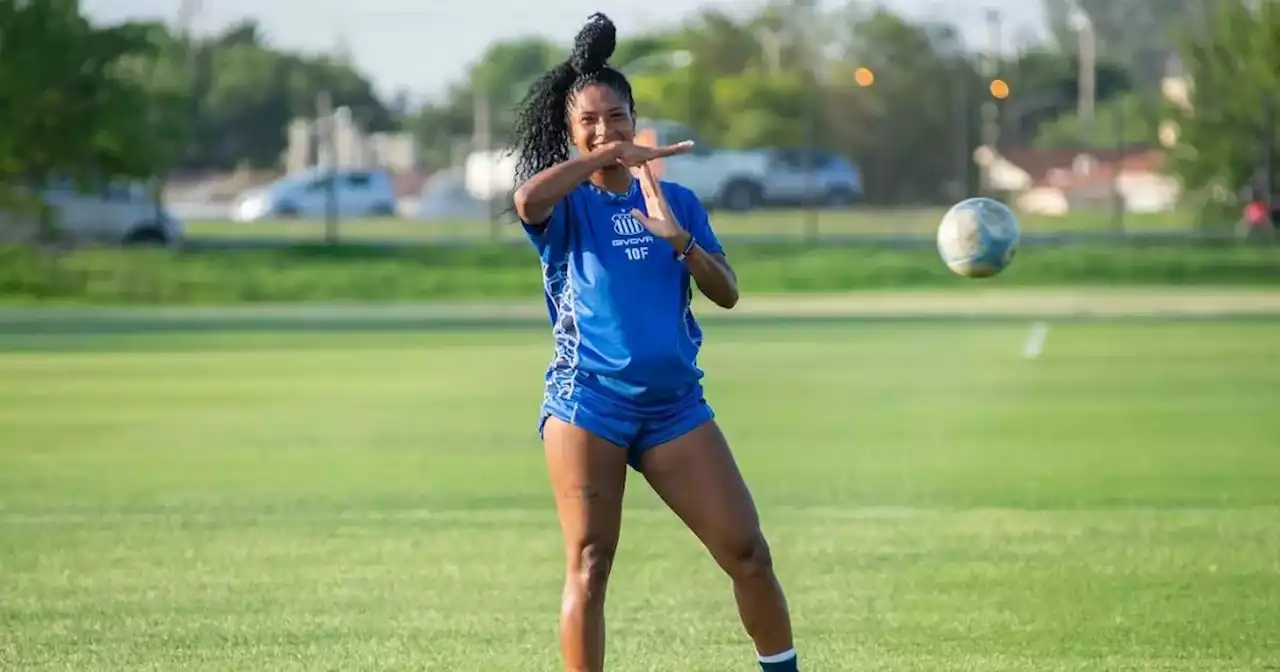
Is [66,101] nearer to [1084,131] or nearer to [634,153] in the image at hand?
[634,153]

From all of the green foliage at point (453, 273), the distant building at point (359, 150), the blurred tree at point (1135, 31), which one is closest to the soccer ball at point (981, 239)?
the green foliage at point (453, 273)

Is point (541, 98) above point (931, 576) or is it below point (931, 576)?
above

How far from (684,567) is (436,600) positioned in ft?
4.90

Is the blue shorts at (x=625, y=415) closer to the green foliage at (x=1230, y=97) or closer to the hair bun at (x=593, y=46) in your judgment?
the hair bun at (x=593, y=46)

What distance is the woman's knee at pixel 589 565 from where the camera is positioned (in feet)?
23.3

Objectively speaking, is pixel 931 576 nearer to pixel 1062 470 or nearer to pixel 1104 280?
pixel 1062 470

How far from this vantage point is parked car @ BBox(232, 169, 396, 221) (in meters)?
73.7

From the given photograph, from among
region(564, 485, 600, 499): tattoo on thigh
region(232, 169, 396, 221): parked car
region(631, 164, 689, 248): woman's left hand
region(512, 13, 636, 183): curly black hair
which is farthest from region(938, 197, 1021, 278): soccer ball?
region(232, 169, 396, 221): parked car

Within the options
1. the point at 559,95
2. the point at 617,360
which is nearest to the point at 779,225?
the point at 559,95

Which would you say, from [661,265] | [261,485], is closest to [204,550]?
[261,485]

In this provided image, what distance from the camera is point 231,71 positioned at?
343ft

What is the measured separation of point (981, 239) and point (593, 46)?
2974 millimetres

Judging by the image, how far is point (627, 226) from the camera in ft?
22.9

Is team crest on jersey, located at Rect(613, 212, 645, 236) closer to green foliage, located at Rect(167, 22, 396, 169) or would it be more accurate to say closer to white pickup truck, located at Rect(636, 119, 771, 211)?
white pickup truck, located at Rect(636, 119, 771, 211)
